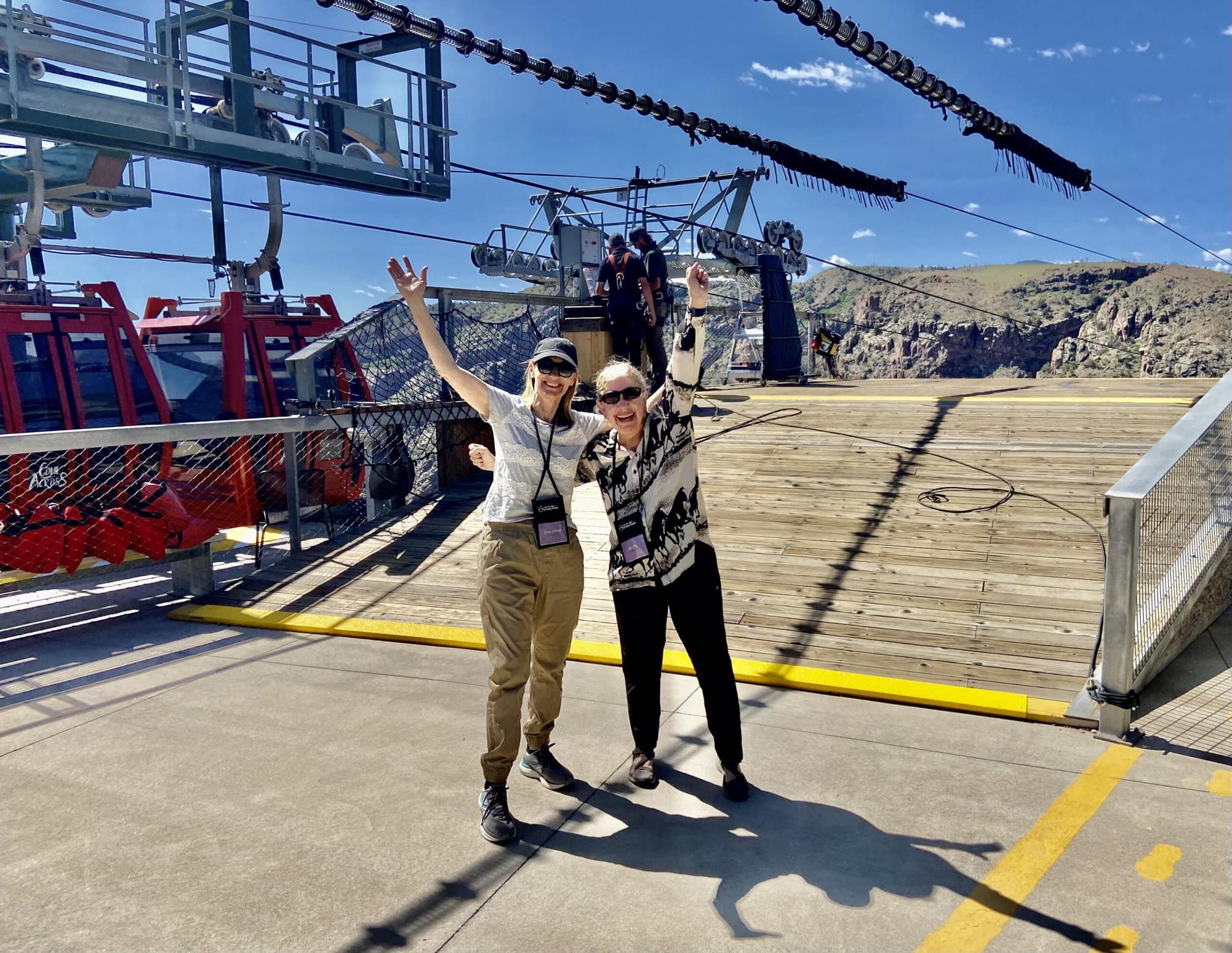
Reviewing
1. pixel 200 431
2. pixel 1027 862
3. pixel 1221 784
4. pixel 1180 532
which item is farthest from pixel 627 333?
pixel 1027 862

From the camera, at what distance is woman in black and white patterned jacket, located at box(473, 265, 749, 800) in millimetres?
3623

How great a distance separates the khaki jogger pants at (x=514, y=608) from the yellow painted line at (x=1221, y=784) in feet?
8.45

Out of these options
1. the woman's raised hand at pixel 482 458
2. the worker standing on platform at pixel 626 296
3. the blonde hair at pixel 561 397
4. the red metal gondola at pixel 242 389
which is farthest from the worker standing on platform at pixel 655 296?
the blonde hair at pixel 561 397

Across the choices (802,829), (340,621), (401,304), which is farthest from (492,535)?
(401,304)

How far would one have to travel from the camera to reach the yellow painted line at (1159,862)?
10.0ft

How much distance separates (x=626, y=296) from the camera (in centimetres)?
1070

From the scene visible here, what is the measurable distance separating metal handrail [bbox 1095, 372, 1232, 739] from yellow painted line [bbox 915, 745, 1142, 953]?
44cm

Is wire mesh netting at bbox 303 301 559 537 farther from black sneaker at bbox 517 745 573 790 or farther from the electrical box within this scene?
black sneaker at bbox 517 745 573 790

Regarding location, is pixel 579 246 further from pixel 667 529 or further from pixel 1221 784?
pixel 1221 784

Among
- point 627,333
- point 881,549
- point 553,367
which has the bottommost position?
point 881,549

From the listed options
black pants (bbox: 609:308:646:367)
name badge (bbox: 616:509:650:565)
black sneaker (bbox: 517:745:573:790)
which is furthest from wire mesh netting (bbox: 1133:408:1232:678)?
black pants (bbox: 609:308:646:367)

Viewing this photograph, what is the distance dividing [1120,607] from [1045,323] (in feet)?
457

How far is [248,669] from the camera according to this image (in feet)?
18.1

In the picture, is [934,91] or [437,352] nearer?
[437,352]
